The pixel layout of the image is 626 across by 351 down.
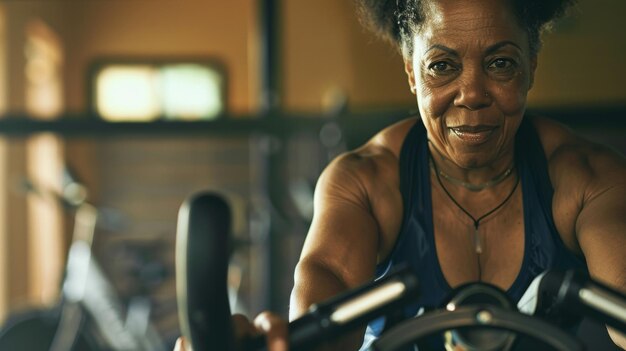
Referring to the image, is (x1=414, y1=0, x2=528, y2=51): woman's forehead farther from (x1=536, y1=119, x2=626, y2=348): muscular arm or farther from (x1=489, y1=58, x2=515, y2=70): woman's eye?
(x1=536, y1=119, x2=626, y2=348): muscular arm

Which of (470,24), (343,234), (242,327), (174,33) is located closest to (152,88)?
(174,33)

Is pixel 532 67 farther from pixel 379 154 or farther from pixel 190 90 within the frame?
pixel 190 90

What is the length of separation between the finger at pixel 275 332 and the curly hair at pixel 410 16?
0.36 m

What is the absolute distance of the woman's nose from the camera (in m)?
0.73

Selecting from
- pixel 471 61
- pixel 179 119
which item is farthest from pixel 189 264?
pixel 179 119

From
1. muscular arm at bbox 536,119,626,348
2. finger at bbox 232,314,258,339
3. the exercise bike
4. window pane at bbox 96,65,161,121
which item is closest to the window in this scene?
Answer: window pane at bbox 96,65,161,121

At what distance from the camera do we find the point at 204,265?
0.48m

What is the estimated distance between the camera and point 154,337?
308 centimetres

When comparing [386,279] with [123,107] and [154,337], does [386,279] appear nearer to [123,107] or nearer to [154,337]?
[154,337]

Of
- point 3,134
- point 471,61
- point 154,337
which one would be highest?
point 471,61

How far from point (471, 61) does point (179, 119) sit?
134 cm

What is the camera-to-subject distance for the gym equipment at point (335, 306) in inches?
19.1

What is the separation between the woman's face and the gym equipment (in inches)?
9.5

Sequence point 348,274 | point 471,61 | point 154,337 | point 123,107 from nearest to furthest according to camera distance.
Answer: point 471,61 < point 348,274 < point 154,337 < point 123,107
